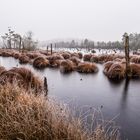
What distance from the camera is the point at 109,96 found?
9227mm

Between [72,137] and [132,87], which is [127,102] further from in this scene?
[72,137]

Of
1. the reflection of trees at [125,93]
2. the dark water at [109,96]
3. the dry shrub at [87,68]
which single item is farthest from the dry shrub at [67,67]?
the reflection of trees at [125,93]

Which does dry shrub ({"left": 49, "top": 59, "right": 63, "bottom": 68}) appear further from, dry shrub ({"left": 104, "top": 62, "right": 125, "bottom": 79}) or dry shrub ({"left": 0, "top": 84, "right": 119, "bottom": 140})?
dry shrub ({"left": 0, "top": 84, "right": 119, "bottom": 140})

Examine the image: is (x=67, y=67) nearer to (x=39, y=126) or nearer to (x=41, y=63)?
(x=41, y=63)

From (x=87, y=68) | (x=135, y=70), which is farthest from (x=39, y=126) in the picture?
(x=87, y=68)

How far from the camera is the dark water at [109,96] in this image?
6.19m

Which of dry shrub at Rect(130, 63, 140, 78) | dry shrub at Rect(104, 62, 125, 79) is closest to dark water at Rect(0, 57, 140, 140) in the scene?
dry shrub at Rect(104, 62, 125, 79)

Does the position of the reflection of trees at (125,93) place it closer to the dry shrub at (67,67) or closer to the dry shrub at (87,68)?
the dry shrub at (87,68)

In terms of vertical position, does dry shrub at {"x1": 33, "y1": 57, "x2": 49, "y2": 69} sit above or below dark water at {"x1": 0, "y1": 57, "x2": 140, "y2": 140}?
above

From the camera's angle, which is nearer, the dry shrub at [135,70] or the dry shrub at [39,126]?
the dry shrub at [39,126]

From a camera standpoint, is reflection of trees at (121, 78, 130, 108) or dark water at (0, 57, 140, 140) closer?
dark water at (0, 57, 140, 140)

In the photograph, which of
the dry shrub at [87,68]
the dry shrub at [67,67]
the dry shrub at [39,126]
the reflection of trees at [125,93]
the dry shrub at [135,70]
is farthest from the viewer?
the dry shrub at [67,67]

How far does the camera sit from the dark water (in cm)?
619

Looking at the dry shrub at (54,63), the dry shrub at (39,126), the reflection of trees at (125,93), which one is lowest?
the reflection of trees at (125,93)
